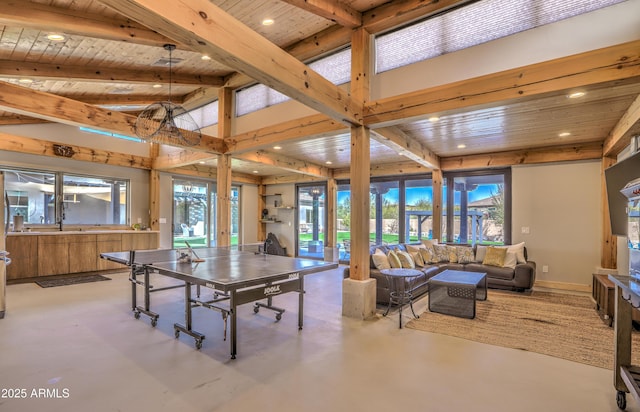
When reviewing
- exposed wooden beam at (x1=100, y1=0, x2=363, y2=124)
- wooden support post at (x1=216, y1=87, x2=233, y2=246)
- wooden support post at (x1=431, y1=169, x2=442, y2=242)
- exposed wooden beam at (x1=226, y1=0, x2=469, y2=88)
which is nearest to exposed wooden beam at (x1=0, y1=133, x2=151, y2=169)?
wooden support post at (x1=216, y1=87, x2=233, y2=246)

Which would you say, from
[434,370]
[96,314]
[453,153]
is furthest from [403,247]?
[96,314]

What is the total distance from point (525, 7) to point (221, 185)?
4.88m

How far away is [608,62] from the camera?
2.58m

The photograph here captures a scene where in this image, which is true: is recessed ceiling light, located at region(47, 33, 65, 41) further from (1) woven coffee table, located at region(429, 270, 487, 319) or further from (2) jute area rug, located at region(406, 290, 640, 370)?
(1) woven coffee table, located at region(429, 270, 487, 319)

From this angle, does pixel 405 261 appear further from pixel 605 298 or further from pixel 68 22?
pixel 68 22

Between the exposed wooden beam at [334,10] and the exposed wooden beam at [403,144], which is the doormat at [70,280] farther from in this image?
the exposed wooden beam at [334,10]

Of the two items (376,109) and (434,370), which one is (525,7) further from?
(434,370)

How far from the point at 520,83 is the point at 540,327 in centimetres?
281

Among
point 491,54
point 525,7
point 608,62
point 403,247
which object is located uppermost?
point 525,7

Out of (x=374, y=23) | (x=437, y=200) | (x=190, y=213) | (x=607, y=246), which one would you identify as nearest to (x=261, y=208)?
(x=190, y=213)

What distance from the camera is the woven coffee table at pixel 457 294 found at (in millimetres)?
4159

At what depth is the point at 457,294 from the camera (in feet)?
16.0

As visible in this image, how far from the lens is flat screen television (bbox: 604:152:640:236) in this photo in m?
2.76

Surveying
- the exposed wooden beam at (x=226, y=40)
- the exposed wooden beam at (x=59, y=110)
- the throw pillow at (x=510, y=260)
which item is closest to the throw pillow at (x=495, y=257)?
the throw pillow at (x=510, y=260)
